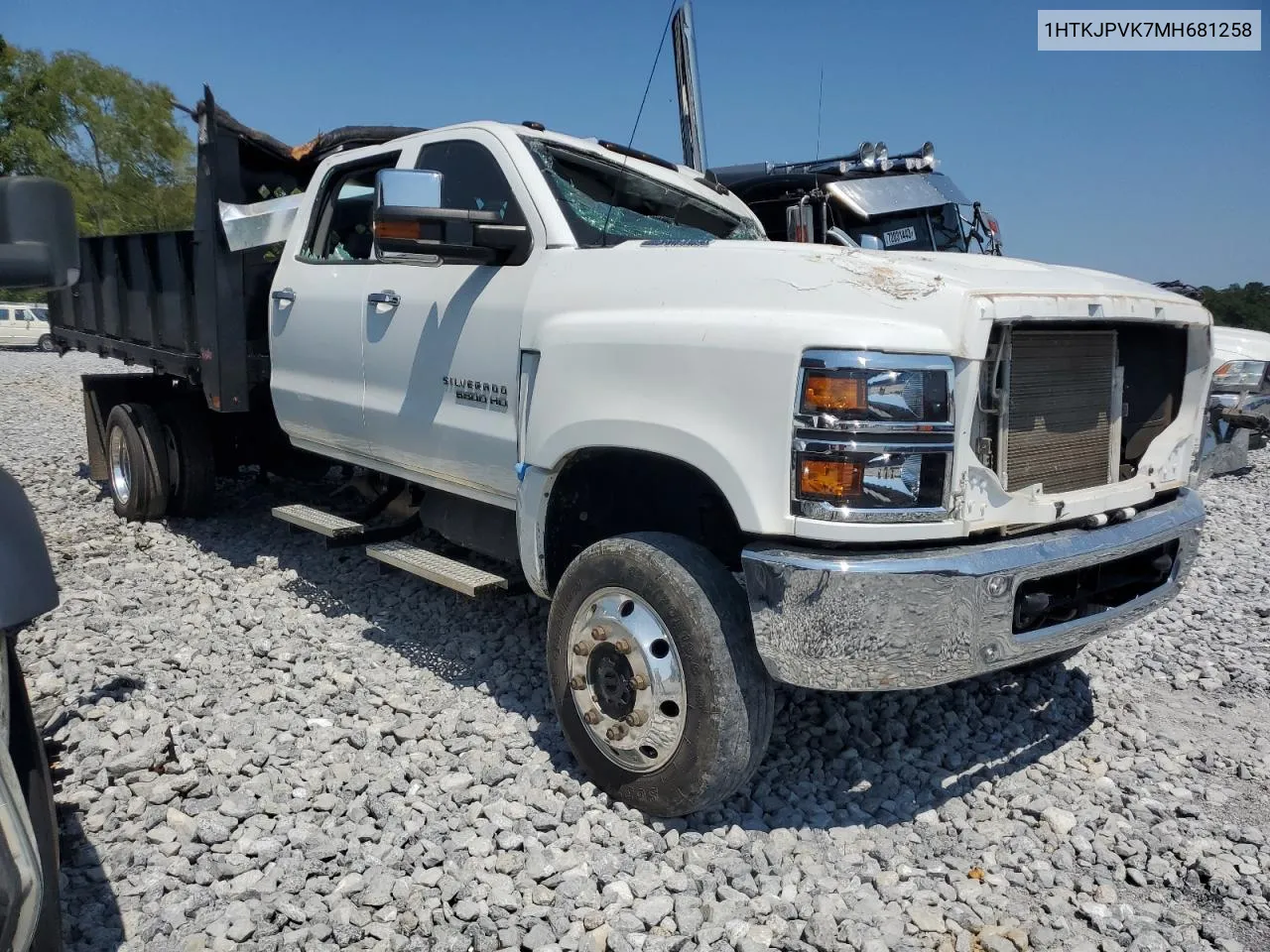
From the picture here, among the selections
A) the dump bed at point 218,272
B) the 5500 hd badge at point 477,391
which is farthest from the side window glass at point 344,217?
the 5500 hd badge at point 477,391

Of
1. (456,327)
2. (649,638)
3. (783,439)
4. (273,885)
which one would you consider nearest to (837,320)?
(783,439)

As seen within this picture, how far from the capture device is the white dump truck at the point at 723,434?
8.01 feet

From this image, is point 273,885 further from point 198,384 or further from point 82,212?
point 82,212

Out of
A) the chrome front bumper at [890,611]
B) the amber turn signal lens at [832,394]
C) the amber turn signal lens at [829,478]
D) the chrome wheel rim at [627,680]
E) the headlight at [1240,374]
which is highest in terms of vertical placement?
the amber turn signal lens at [832,394]

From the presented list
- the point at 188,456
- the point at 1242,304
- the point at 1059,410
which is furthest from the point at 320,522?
the point at 1242,304

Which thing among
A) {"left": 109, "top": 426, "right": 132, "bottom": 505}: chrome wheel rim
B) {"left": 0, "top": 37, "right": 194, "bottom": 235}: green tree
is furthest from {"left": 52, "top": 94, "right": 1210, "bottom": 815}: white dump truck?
{"left": 0, "top": 37, "right": 194, "bottom": 235}: green tree

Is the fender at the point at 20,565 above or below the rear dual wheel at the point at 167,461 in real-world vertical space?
above

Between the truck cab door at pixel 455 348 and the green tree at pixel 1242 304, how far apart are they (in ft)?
49.8

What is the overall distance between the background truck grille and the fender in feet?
7.60

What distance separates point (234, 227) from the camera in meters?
5.18

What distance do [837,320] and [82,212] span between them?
36.6 m

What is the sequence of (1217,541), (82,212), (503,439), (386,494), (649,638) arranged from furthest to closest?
(82,212) < (1217,541) < (386,494) < (503,439) < (649,638)

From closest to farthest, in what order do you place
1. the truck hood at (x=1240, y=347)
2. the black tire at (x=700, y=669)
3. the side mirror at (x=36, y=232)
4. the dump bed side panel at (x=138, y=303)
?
the side mirror at (x=36, y=232), the black tire at (x=700, y=669), the dump bed side panel at (x=138, y=303), the truck hood at (x=1240, y=347)

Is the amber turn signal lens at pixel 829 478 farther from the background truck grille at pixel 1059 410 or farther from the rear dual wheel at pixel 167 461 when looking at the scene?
the rear dual wheel at pixel 167 461
